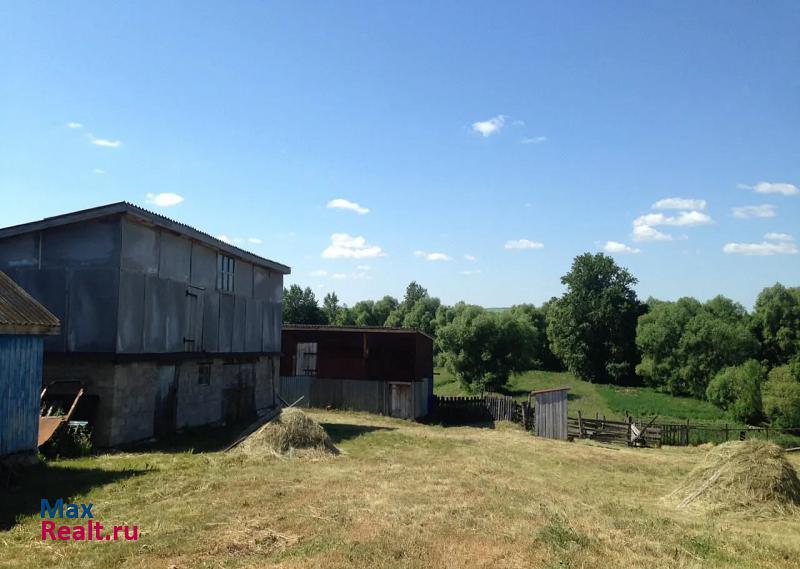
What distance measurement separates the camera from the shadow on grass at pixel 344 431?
21237 millimetres

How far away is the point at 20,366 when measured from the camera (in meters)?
12.2

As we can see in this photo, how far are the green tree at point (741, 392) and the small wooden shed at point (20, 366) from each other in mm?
49668

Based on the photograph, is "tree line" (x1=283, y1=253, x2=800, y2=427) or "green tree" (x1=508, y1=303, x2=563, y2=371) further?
"green tree" (x1=508, y1=303, x2=563, y2=371)

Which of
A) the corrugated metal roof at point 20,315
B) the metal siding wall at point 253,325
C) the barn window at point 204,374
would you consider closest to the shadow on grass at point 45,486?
the corrugated metal roof at point 20,315

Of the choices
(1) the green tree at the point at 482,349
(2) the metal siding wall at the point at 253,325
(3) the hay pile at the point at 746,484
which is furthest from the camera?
(1) the green tree at the point at 482,349

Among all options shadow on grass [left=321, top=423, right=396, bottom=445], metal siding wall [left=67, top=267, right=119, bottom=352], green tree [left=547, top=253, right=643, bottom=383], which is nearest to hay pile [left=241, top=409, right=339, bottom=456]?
shadow on grass [left=321, top=423, right=396, bottom=445]

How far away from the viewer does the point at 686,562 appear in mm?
8172

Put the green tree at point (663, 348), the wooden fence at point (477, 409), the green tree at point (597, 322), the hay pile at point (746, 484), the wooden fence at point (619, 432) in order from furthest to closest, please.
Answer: the green tree at point (597, 322)
the green tree at point (663, 348)
the wooden fence at point (477, 409)
the wooden fence at point (619, 432)
the hay pile at point (746, 484)

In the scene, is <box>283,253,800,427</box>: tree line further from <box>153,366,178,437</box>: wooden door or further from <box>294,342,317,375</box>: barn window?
<box>153,366,178,437</box>: wooden door

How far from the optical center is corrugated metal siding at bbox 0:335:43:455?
11781 mm

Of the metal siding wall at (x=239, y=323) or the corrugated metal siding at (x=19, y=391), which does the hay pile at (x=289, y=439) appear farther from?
the metal siding wall at (x=239, y=323)

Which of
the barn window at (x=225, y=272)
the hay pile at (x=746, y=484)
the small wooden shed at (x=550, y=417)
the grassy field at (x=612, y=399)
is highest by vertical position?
the barn window at (x=225, y=272)

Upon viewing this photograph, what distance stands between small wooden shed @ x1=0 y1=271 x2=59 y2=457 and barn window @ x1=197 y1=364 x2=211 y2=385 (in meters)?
8.24

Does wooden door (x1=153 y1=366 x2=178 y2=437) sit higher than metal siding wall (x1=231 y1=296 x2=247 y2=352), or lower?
lower
